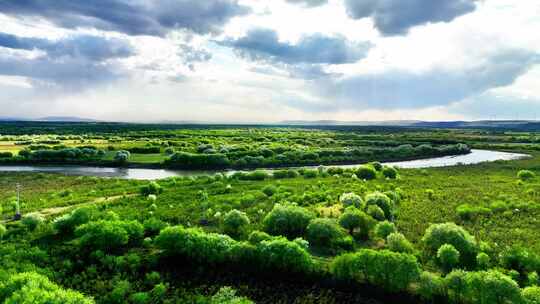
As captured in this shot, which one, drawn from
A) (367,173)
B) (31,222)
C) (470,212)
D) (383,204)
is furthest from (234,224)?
(367,173)

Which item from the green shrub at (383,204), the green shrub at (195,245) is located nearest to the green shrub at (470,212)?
the green shrub at (383,204)

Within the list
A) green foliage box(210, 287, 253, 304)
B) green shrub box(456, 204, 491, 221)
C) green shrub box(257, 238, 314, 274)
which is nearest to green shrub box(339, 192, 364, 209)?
green shrub box(456, 204, 491, 221)

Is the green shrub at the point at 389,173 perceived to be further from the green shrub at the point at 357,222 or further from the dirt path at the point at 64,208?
the dirt path at the point at 64,208

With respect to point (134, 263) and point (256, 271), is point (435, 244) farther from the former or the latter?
point (134, 263)

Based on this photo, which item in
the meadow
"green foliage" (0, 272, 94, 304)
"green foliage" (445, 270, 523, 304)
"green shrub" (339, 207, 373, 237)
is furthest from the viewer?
"green shrub" (339, 207, 373, 237)

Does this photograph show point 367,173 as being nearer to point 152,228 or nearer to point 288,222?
point 288,222

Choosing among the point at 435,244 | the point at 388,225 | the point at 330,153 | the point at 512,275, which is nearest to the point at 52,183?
the point at 388,225

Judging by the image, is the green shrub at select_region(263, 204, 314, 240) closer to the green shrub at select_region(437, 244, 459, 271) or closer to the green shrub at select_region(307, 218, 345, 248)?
the green shrub at select_region(307, 218, 345, 248)

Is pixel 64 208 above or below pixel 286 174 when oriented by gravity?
below
